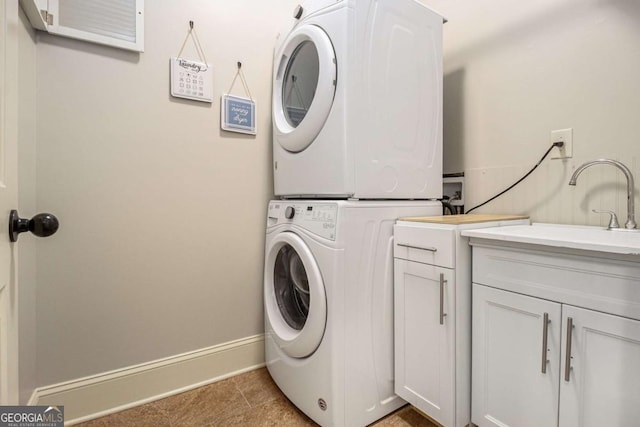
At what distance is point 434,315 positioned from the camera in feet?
3.60

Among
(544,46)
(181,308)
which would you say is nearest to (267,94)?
(181,308)

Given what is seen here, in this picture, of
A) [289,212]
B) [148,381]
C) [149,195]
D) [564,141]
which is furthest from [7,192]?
[564,141]

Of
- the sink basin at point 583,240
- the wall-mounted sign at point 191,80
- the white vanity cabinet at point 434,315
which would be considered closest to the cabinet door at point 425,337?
the white vanity cabinet at point 434,315

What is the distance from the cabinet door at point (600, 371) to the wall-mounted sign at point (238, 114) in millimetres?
1506

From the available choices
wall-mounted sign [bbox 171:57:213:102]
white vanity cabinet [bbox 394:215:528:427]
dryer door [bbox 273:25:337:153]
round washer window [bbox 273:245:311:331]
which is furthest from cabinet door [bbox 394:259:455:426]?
wall-mounted sign [bbox 171:57:213:102]

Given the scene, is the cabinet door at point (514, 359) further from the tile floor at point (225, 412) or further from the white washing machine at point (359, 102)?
the white washing machine at point (359, 102)

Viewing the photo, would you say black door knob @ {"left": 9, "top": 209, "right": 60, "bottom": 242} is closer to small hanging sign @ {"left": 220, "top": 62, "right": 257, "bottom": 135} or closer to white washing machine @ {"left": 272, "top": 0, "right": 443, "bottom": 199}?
white washing machine @ {"left": 272, "top": 0, "right": 443, "bottom": 199}

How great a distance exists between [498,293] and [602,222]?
2.00ft

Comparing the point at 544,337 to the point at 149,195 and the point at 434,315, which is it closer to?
the point at 434,315

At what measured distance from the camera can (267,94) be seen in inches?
65.9

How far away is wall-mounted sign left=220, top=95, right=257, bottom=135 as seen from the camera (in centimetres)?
154

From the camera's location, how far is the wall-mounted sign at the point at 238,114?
1538mm

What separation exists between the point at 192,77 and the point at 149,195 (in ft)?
1.96

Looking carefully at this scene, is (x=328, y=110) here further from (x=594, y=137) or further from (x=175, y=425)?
(x=175, y=425)
